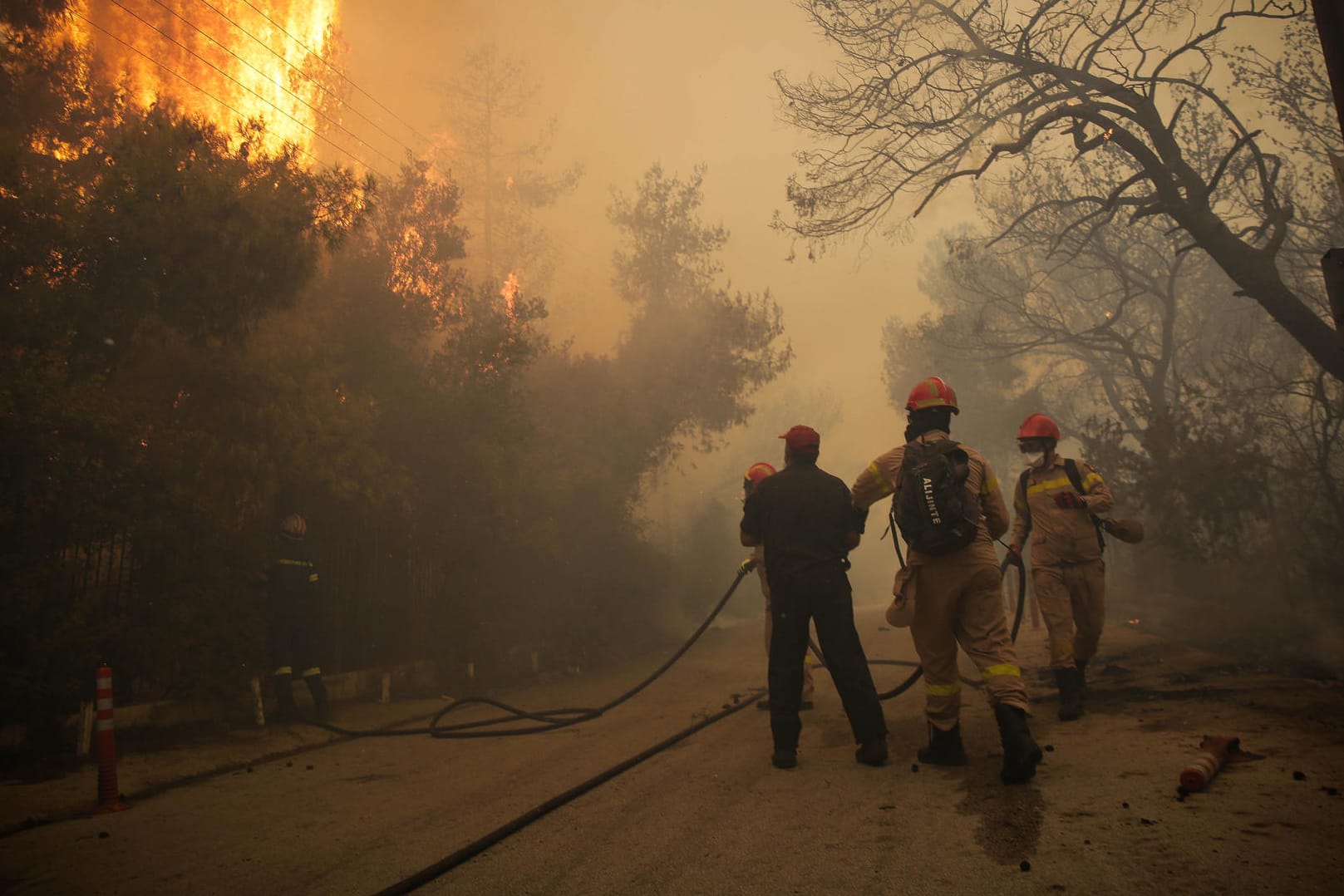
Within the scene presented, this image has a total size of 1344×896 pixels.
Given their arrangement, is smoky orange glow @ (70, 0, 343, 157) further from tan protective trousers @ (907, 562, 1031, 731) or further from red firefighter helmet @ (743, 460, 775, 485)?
tan protective trousers @ (907, 562, 1031, 731)

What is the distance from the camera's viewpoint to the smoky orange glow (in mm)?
10789

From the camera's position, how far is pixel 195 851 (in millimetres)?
4059

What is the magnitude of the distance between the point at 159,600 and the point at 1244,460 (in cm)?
1446

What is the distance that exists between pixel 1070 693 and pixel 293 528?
24.0 ft

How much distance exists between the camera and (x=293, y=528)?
8.33 meters

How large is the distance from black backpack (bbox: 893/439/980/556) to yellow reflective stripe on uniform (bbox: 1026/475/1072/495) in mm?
2159

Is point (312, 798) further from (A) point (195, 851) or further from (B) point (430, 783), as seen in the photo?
(A) point (195, 851)

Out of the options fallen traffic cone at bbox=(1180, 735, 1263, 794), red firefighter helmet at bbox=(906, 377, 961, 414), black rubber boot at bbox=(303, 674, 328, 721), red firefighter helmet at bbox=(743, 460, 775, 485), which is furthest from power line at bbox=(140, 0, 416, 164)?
fallen traffic cone at bbox=(1180, 735, 1263, 794)

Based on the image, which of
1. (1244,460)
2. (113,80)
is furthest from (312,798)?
(1244,460)

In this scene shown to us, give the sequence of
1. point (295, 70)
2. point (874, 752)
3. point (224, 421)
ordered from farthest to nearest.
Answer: point (295, 70) < point (224, 421) < point (874, 752)

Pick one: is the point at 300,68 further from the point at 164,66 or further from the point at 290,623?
the point at 290,623

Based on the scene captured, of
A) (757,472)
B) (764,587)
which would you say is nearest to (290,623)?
Answer: (764,587)

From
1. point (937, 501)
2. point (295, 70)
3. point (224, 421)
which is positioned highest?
point (295, 70)

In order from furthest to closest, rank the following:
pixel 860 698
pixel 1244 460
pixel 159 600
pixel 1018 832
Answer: pixel 1244 460 → pixel 159 600 → pixel 860 698 → pixel 1018 832
